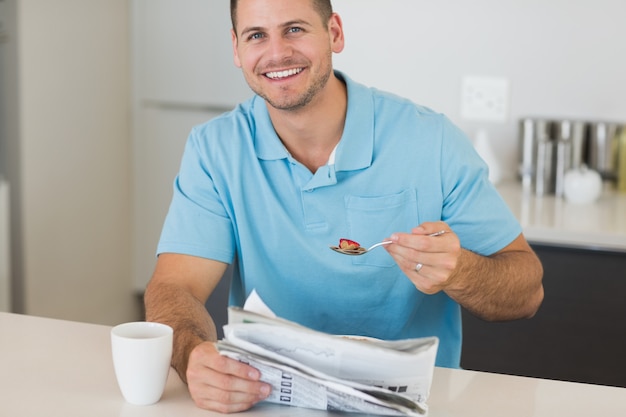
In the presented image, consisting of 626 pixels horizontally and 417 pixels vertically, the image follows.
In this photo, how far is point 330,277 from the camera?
1740 millimetres

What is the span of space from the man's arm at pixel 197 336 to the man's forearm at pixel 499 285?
16.6 inches

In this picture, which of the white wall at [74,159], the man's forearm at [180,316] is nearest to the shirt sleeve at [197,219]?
the man's forearm at [180,316]

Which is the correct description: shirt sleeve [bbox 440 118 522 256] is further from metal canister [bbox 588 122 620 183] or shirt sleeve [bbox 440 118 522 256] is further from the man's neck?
metal canister [bbox 588 122 620 183]

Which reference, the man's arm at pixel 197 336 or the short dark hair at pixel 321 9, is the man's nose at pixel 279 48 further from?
the man's arm at pixel 197 336

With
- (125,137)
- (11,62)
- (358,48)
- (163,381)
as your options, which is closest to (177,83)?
(125,137)

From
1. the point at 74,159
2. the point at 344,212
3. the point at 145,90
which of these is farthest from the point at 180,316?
the point at 145,90

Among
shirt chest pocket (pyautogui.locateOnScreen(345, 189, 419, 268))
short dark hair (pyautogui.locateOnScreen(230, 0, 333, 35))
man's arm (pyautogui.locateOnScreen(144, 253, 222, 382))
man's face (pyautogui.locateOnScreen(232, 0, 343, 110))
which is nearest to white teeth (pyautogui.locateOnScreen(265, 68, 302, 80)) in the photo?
man's face (pyautogui.locateOnScreen(232, 0, 343, 110))

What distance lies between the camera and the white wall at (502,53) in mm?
2838

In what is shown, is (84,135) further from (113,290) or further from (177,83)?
(113,290)

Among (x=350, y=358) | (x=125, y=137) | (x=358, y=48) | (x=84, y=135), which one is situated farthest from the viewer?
(x=125, y=137)

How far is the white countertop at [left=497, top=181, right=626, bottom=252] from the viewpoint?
2.31 meters

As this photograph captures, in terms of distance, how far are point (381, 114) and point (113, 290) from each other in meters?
2.38

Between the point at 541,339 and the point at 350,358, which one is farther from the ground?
the point at 350,358

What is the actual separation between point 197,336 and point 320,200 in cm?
39
